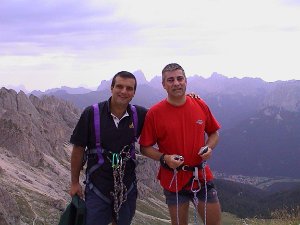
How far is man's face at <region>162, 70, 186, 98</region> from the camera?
30.5 feet

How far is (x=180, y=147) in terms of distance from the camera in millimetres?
9352

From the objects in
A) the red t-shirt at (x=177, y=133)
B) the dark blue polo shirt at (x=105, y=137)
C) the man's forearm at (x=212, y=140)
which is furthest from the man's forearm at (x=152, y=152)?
the man's forearm at (x=212, y=140)

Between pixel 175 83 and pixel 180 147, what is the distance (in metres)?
1.47

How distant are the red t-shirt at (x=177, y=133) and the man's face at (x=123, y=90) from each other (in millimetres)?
695

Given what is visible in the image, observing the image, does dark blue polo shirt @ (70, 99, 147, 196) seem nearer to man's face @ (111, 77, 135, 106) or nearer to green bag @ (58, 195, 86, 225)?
man's face @ (111, 77, 135, 106)

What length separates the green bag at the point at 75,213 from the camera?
9.01 meters

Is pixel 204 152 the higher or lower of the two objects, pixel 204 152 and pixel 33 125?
the higher

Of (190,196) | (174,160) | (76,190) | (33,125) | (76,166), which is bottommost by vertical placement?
(33,125)

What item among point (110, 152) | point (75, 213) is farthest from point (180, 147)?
point (75, 213)

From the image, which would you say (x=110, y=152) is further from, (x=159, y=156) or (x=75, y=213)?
(x=75, y=213)

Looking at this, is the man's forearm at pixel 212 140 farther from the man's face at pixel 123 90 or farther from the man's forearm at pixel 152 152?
the man's face at pixel 123 90

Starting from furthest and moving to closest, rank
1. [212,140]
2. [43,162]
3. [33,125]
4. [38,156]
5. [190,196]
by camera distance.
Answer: [33,125] < [43,162] < [38,156] < [212,140] < [190,196]

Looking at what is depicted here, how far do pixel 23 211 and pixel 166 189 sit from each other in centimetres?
2343

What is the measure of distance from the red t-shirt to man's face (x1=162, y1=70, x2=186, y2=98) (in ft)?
1.14
